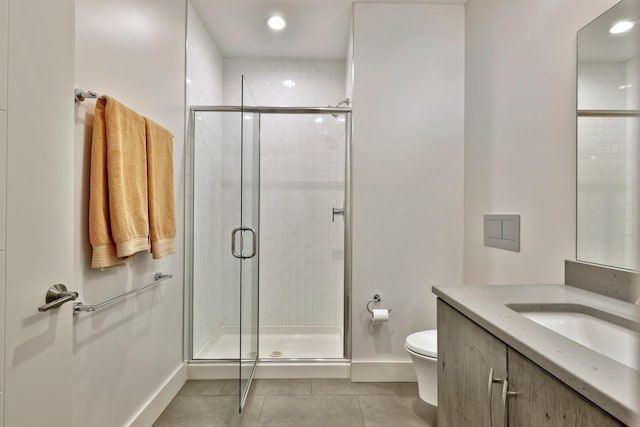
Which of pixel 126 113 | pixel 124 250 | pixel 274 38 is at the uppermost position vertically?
pixel 274 38

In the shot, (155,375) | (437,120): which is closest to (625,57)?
(437,120)

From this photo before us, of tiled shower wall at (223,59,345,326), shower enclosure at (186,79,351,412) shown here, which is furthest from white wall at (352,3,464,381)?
tiled shower wall at (223,59,345,326)

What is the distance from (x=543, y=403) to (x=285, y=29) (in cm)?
279

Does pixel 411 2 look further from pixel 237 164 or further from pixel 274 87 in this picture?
pixel 237 164

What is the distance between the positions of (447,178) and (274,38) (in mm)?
1844

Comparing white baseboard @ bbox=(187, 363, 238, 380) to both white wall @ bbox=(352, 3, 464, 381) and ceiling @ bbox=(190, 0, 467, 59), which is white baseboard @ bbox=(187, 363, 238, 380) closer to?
white wall @ bbox=(352, 3, 464, 381)

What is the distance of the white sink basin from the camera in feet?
2.83

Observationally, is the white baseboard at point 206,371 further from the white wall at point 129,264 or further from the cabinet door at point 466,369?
the cabinet door at point 466,369

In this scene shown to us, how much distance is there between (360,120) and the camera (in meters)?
2.28

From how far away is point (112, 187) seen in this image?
1.29 metres

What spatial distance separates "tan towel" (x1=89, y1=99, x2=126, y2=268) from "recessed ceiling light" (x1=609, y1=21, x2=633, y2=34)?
194cm

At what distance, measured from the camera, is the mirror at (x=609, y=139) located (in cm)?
108

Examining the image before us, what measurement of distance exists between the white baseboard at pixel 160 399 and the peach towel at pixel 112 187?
884mm

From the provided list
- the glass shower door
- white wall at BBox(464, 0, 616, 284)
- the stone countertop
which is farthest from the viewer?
the glass shower door
